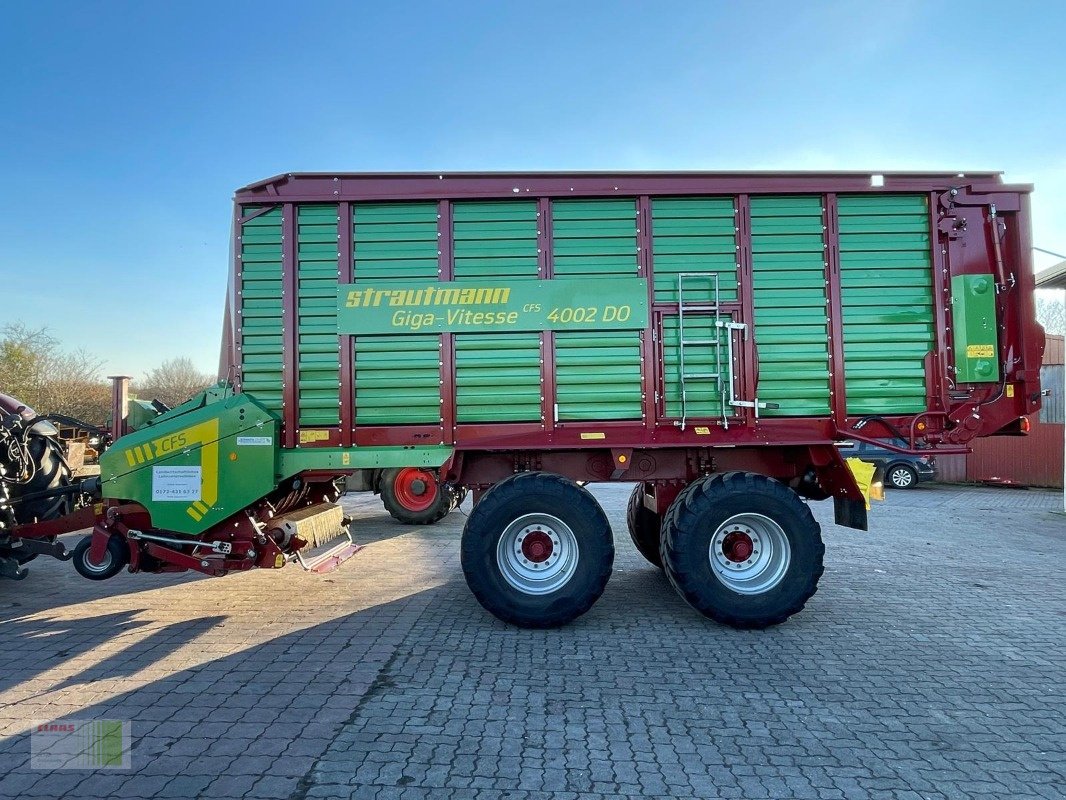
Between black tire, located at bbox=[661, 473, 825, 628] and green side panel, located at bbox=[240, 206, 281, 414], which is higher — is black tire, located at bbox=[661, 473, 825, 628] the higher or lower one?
the lower one

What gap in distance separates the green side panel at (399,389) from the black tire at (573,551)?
95cm

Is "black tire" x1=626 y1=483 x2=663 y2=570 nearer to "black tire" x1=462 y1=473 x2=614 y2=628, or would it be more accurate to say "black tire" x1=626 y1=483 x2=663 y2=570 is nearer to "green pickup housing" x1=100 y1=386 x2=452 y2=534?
"black tire" x1=462 y1=473 x2=614 y2=628

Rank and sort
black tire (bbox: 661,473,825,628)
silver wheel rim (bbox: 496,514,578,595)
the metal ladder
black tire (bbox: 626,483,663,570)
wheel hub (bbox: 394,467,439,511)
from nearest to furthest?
black tire (bbox: 661,473,825,628)
silver wheel rim (bbox: 496,514,578,595)
the metal ladder
wheel hub (bbox: 394,467,439,511)
black tire (bbox: 626,483,663,570)

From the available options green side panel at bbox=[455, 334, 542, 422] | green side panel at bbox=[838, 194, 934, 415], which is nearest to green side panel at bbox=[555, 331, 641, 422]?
green side panel at bbox=[455, 334, 542, 422]

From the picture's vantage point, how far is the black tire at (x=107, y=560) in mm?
5016

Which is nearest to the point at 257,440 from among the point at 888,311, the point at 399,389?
the point at 399,389

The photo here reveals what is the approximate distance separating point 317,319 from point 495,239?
5.47 ft

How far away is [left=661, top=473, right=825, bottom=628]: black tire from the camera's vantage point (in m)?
4.77

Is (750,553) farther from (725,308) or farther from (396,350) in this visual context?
(396,350)

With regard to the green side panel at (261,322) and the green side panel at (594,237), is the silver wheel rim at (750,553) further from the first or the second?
the green side panel at (261,322)

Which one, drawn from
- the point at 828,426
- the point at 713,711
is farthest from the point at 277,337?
the point at 828,426

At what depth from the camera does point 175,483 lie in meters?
4.95

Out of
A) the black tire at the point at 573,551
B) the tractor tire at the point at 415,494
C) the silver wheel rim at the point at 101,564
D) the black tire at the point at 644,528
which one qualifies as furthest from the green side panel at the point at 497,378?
the silver wheel rim at the point at 101,564

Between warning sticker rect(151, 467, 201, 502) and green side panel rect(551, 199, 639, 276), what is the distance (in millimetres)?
3527
